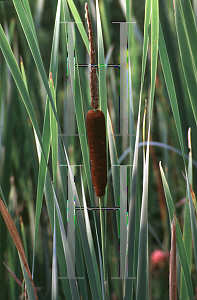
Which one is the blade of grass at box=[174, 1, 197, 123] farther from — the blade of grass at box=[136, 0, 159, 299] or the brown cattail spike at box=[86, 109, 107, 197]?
the brown cattail spike at box=[86, 109, 107, 197]

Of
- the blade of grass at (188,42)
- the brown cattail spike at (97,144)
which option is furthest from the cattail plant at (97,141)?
the blade of grass at (188,42)

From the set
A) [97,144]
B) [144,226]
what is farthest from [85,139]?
[144,226]

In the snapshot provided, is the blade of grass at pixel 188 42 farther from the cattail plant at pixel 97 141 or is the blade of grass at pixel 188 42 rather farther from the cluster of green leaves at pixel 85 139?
the cattail plant at pixel 97 141

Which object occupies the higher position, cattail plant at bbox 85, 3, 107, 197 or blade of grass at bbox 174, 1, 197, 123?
blade of grass at bbox 174, 1, 197, 123

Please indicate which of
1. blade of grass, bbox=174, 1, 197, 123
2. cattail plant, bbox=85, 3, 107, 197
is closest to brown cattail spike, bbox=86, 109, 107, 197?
cattail plant, bbox=85, 3, 107, 197

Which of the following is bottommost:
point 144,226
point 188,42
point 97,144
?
point 144,226

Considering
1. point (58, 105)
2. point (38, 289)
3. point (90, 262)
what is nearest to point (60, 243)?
point (90, 262)

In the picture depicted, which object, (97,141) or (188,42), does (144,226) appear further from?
(188,42)

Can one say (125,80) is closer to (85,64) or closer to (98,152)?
(85,64)

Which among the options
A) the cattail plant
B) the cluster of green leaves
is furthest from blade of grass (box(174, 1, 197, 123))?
the cattail plant

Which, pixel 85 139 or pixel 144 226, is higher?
pixel 85 139
